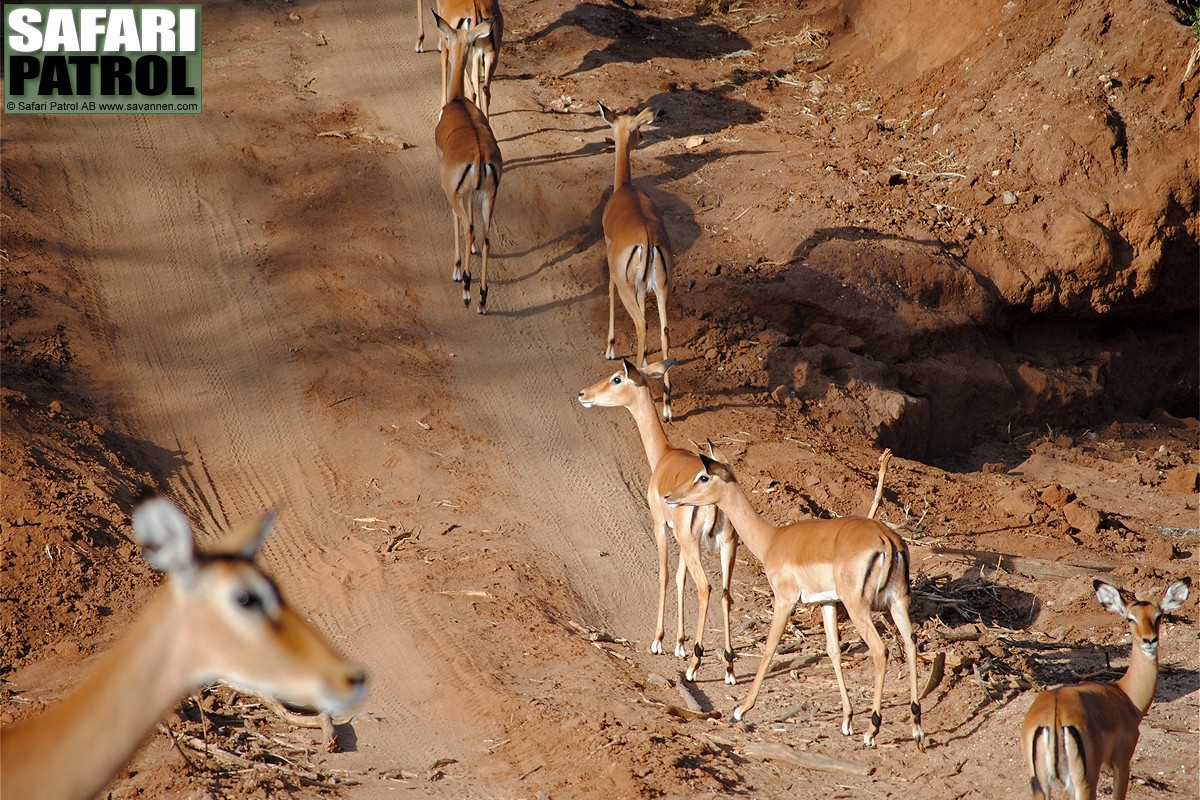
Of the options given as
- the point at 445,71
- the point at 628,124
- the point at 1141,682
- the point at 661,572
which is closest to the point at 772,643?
the point at 661,572

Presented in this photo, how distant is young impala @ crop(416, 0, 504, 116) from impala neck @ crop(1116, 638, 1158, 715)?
38.3 feet

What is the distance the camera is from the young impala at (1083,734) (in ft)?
19.9

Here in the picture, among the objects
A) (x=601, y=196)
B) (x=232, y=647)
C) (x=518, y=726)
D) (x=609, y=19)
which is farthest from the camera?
(x=609, y=19)

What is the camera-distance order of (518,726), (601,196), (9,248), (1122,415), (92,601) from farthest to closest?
(1122,415) → (601,196) → (9,248) → (92,601) → (518,726)

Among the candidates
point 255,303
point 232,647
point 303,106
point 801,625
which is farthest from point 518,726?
point 303,106

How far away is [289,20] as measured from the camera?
18.8 meters

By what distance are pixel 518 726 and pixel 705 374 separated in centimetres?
641

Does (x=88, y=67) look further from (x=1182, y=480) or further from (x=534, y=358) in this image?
(x=1182, y=480)

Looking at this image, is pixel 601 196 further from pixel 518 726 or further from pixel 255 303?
pixel 518 726

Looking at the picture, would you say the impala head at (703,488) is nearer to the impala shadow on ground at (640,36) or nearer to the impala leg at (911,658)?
the impala leg at (911,658)

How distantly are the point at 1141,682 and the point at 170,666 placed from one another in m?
5.96

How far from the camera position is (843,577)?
7574 mm

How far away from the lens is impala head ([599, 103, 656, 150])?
548 inches

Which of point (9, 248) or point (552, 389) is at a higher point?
point (9, 248)
